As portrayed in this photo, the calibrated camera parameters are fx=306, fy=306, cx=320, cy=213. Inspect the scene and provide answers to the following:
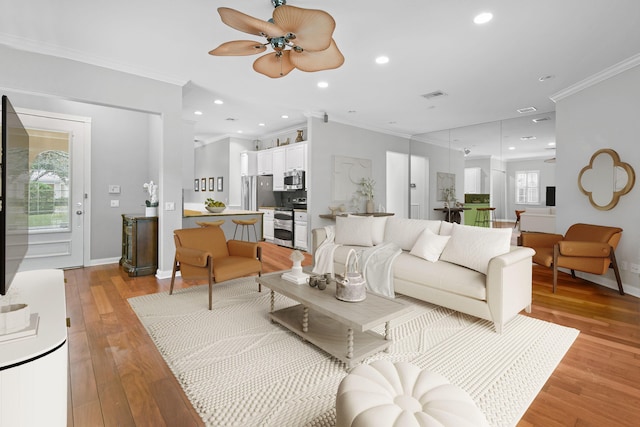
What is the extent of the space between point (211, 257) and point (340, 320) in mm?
1699

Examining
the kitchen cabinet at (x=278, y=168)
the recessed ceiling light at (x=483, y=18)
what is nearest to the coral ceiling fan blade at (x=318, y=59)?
the recessed ceiling light at (x=483, y=18)

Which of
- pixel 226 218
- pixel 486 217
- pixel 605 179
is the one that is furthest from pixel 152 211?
pixel 605 179

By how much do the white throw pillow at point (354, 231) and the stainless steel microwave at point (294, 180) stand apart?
239 cm

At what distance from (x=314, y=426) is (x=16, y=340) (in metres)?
1.36

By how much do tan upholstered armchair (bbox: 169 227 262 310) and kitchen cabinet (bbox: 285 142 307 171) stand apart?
122 inches

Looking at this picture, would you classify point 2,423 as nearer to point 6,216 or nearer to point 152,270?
point 6,216

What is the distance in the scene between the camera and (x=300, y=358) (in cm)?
223

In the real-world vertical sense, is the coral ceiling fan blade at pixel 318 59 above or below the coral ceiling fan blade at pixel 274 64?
below

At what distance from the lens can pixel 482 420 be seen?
1.16 metres

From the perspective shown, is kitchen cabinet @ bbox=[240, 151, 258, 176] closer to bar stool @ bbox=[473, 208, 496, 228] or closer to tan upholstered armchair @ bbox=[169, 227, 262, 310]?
tan upholstered armchair @ bbox=[169, 227, 262, 310]

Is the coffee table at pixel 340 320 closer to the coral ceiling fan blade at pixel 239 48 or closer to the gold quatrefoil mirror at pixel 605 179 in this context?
the coral ceiling fan blade at pixel 239 48

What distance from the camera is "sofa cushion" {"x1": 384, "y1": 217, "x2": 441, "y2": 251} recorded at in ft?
12.3

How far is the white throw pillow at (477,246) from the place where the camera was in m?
2.88

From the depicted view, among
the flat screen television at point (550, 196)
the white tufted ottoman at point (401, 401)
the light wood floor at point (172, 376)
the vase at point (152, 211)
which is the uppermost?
the flat screen television at point (550, 196)
